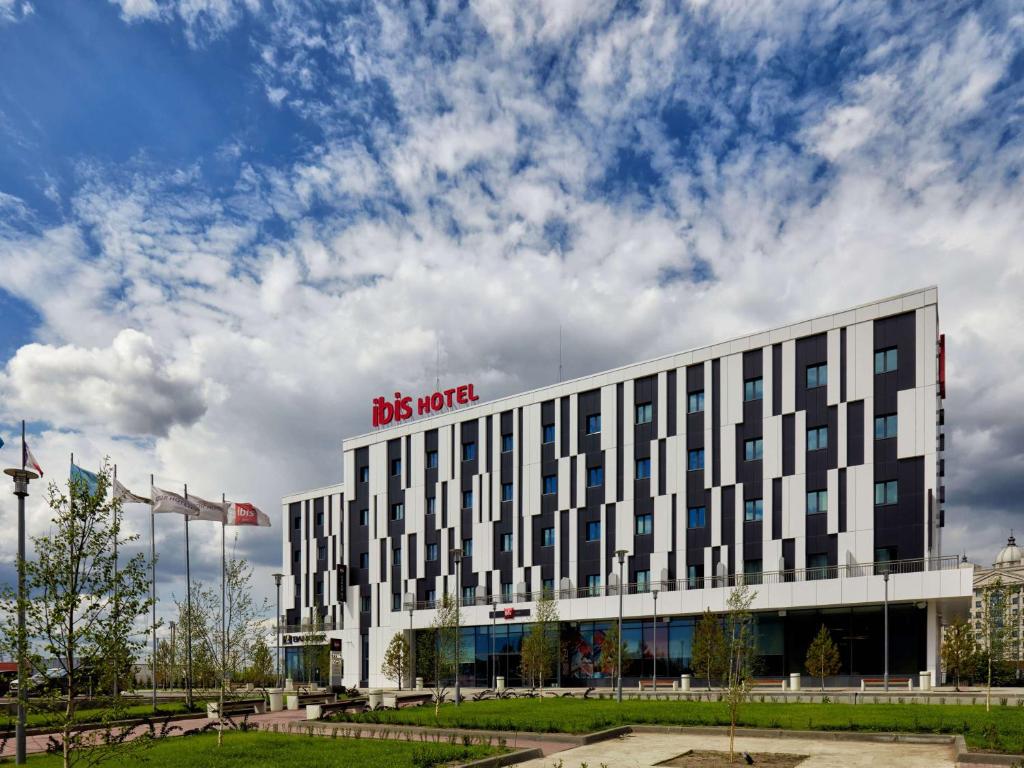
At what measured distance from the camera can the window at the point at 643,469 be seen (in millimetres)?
63375

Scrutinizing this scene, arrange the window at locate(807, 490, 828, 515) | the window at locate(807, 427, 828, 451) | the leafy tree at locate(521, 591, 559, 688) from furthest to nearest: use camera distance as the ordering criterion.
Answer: the leafy tree at locate(521, 591, 559, 688) < the window at locate(807, 427, 828, 451) < the window at locate(807, 490, 828, 515)

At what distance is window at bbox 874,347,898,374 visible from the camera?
172ft

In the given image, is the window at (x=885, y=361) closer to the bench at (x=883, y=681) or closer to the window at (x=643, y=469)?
the window at (x=643, y=469)

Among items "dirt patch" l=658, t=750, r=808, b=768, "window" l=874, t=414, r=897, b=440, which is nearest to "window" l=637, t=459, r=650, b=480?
"window" l=874, t=414, r=897, b=440

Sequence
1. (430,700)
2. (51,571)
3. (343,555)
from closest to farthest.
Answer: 1. (51,571)
2. (430,700)
3. (343,555)

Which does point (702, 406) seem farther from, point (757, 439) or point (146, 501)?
point (146, 501)

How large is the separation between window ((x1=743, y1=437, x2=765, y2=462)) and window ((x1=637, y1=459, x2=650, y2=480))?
7.56 meters

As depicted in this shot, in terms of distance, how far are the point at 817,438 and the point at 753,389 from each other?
545 cm

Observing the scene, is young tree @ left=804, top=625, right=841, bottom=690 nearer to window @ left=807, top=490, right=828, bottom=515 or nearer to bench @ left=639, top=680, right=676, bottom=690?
window @ left=807, top=490, right=828, bottom=515

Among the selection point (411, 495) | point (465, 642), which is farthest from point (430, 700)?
point (411, 495)

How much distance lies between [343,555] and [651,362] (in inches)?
1523

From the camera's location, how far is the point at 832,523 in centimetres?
5344

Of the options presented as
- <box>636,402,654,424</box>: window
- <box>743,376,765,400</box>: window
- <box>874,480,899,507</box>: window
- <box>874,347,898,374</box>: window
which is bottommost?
<box>874,480,899,507</box>: window

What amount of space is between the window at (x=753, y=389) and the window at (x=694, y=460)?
198 inches
